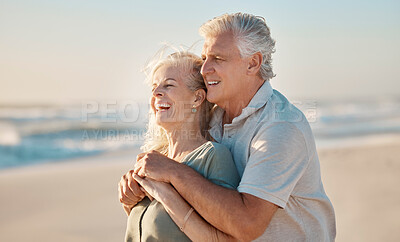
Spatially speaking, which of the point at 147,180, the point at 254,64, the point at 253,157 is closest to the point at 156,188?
the point at 147,180

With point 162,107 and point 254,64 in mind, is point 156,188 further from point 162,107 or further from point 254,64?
point 254,64

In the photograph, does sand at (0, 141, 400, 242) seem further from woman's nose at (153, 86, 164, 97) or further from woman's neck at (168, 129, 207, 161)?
woman's nose at (153, 86, 164, 97)

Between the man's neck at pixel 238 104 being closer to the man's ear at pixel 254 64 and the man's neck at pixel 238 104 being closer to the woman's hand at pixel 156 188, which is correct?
the man's ear at pixel 254 64

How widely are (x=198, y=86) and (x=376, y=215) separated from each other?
4.06 meters

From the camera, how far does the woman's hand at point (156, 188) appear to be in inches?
109

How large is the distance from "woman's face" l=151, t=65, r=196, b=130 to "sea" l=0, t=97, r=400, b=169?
4529mm

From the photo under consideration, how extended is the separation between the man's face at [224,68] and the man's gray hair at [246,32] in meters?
0.04

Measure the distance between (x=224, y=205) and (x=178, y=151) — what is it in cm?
70

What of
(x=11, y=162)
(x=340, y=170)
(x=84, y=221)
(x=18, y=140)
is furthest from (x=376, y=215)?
(x=18, y=140)

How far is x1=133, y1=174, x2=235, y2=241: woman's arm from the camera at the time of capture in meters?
2.69

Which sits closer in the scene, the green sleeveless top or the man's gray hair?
the green sleeveless top

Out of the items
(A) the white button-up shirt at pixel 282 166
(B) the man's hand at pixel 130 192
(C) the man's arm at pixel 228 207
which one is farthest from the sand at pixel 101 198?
(C) the man's arm at pixel 228 207

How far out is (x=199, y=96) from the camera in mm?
3301

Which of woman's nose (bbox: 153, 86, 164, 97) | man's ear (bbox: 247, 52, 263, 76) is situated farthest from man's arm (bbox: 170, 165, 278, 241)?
man's ear (bbox: 247, 52, 263, 76)
